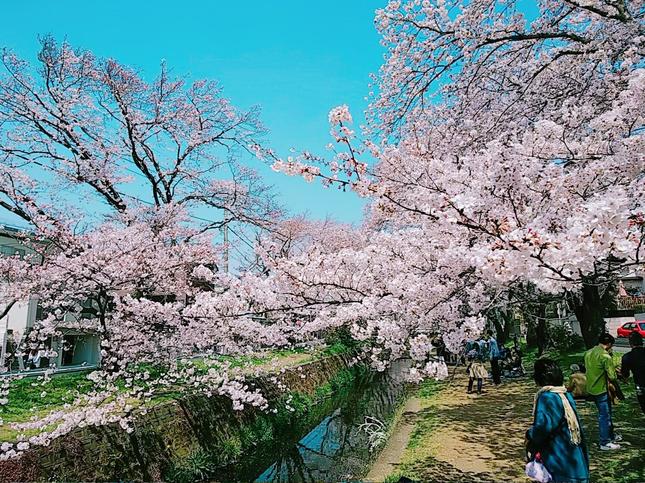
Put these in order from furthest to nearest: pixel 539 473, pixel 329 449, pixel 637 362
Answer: pixel 329 449 < pixel 637 362 < pixel 539 473

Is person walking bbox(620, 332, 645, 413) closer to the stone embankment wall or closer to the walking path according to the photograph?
the walking path

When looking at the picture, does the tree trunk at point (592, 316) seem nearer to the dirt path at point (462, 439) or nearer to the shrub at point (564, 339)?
the dirt path at point (462, 439)

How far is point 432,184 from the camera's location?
3.75m

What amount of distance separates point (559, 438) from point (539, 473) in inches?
10.8

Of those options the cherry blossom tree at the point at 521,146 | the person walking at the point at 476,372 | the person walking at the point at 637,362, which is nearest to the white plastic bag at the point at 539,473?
the cherry blossom tree at the point at 521,146

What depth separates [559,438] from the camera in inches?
113

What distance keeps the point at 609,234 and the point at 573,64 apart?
14.8 feet

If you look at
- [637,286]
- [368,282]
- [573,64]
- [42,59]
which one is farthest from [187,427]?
[637,286]

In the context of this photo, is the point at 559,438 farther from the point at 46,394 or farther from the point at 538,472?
the point at 46,394

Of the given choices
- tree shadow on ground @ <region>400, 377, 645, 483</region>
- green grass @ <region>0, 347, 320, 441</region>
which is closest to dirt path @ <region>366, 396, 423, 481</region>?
tree shadow on ground @ <region>400, 377, 645, 483</region>

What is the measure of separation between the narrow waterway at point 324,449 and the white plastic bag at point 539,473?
4669mm

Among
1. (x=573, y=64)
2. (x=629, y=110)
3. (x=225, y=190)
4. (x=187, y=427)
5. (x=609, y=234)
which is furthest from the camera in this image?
(x=225, y=190)

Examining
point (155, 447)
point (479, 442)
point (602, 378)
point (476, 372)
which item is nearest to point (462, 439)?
point (479, 442)

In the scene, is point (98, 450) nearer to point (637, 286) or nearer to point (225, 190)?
point (225, 190)
